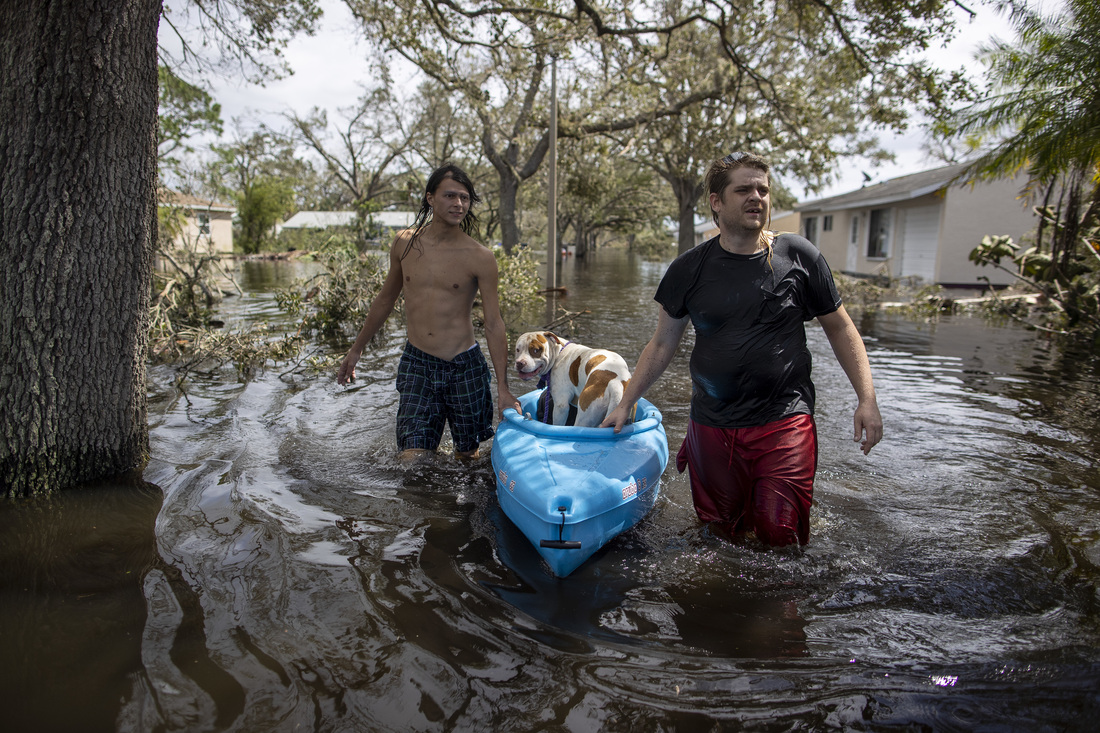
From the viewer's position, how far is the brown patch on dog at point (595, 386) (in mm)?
4648

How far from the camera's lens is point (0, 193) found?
13.0 feet

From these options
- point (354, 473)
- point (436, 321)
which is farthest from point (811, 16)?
point (354, 473)

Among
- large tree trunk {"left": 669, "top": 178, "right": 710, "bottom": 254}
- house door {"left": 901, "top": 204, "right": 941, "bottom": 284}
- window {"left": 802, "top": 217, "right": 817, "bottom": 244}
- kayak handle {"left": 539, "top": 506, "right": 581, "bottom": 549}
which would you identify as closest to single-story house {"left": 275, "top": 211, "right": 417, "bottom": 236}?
large tree trunk {"left": 669, "top": 178, "right": 710, "bottom": 254}

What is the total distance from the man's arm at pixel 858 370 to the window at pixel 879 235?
24.9 meters

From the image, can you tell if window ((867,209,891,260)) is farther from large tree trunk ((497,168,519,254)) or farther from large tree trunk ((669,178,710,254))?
large tree trunk ((497,168,519,254))

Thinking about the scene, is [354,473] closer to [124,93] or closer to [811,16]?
[124,93]

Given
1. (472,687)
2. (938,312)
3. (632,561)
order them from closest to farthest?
(472,687)
(632,561)
(938,312)

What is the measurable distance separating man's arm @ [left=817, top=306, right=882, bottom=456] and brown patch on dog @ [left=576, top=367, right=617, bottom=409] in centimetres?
160

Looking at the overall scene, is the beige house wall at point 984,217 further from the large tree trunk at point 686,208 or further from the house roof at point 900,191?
the large tree trunk at point 686,208

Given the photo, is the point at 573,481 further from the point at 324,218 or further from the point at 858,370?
the point at 324,218

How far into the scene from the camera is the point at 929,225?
22.1 metres

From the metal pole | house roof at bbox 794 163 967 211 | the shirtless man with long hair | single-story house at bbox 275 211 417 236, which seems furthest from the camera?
single-story house at bbox 275 211 417 236

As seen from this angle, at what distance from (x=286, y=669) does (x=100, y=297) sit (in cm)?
293

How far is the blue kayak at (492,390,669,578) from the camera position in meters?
3.46
